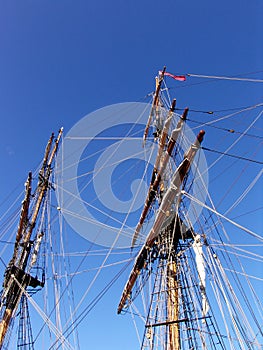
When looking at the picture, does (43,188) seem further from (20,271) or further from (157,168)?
(157,168)

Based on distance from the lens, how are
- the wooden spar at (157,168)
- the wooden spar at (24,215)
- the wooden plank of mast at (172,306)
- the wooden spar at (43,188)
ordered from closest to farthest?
the wooden plank of mast at (172,306) < the wooden spar at (157,168) < the wooden spar at (24,215) < the wooden spar at (43,188)

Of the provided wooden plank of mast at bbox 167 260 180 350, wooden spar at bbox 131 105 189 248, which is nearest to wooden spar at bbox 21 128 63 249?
wooden spar at bbox 131 105 189 248

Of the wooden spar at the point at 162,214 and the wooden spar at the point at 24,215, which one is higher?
the wooden spar at the point at 24,215

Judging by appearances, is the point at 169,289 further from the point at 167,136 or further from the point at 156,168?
the point at 167,136

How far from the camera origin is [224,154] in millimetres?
8766

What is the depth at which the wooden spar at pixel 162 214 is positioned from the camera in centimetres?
1147

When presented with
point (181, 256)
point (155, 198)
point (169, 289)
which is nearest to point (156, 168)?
point (155, 198)

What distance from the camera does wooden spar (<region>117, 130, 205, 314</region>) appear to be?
11.5m

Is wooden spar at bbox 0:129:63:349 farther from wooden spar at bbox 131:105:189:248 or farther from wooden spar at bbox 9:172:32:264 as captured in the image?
wooden spar at bbox 131:105:189:248

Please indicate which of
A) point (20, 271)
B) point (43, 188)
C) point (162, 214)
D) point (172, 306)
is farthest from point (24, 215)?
point (172, 306)

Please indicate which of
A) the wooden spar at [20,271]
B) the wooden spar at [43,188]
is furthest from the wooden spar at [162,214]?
the wooden spar at [43,188]

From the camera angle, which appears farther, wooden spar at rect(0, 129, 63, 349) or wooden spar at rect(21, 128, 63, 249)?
wooden spar at rect(21, 128, 63, 249)

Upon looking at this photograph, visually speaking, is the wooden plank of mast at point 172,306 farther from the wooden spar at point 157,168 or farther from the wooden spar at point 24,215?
the wooden spar at point 24,215

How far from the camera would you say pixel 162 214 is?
12.9 meters
